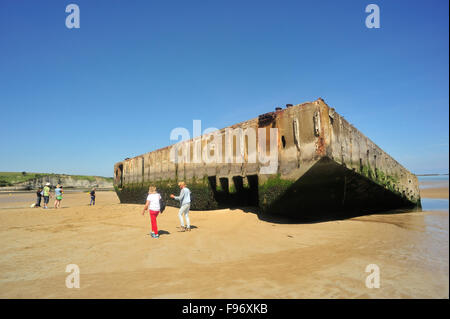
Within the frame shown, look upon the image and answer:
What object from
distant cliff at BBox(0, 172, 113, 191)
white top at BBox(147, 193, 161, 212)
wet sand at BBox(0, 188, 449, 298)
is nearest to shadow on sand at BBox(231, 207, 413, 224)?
wet sand at BBox(0, 188, 449, 298)

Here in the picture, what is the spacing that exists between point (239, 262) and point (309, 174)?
114 inches

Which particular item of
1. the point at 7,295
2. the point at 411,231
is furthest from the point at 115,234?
the point at 411,231

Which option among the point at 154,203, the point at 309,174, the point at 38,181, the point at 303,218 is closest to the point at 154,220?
the point at 154,203

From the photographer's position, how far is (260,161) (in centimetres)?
613

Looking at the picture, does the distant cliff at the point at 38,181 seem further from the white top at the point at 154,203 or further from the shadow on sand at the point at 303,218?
the shadow on sand at the point at 303,218

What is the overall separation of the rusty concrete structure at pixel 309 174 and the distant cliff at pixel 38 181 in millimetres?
62430

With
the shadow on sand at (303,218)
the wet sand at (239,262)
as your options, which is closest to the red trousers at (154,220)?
the wet sand at (239,262)

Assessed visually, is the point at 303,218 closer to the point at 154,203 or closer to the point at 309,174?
the point at 309,174

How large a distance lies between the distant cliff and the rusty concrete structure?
2458 inches

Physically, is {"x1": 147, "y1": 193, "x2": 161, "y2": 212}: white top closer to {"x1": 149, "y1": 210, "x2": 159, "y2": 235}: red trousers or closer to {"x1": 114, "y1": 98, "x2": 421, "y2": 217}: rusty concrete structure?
{"x1": 149, "y1": 210, "x2": 159, "y2": 235}: red trousers

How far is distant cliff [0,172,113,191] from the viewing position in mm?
56000

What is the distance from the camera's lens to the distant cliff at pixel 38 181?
56.0 metres

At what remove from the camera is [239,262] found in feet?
10.4
